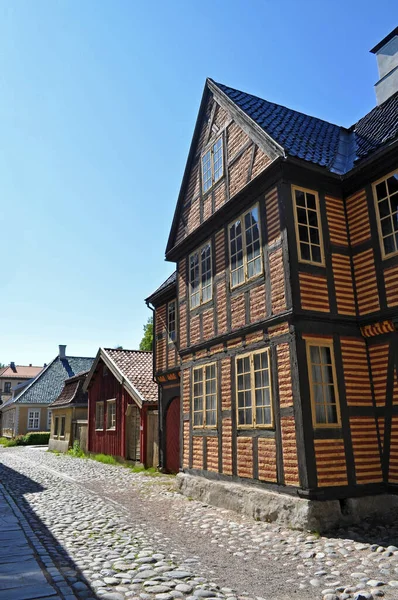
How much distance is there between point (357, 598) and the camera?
455cm

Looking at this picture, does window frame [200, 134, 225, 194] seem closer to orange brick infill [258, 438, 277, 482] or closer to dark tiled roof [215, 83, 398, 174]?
dark tiled roof [215, 83, 398, 174]

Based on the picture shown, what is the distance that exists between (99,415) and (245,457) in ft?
46.1

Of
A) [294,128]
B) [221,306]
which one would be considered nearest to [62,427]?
[221,306]

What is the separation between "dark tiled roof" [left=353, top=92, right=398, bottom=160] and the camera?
351 inches

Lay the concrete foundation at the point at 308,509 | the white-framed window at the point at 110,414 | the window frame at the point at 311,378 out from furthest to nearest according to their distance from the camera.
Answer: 1. the white-framed window at the point at 110,414
2. the window frame at the point at 311,378
3. the concrete foundation at the point at 308,509

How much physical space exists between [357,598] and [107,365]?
16.8 metres

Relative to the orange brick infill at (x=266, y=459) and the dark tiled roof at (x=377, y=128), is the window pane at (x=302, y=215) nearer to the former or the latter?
the dark tiled roof at (x=377, y=128)

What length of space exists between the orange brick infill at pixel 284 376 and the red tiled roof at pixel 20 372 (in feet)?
190

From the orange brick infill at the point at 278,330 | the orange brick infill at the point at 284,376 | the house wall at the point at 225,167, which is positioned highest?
the house wall at the point at 225,167

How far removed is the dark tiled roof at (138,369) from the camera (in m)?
17.2

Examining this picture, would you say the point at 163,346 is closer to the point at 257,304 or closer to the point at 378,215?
the point at 257,304

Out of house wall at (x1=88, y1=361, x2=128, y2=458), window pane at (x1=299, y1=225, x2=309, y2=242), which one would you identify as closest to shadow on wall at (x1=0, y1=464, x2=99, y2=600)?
window pane at (x1=299, y1=225, x2=309, y2=242)

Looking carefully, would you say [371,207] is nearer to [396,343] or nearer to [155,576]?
[396,343]

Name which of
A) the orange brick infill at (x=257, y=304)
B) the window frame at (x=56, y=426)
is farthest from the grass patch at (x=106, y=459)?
the orange brick infill at (x=257, y=304)
